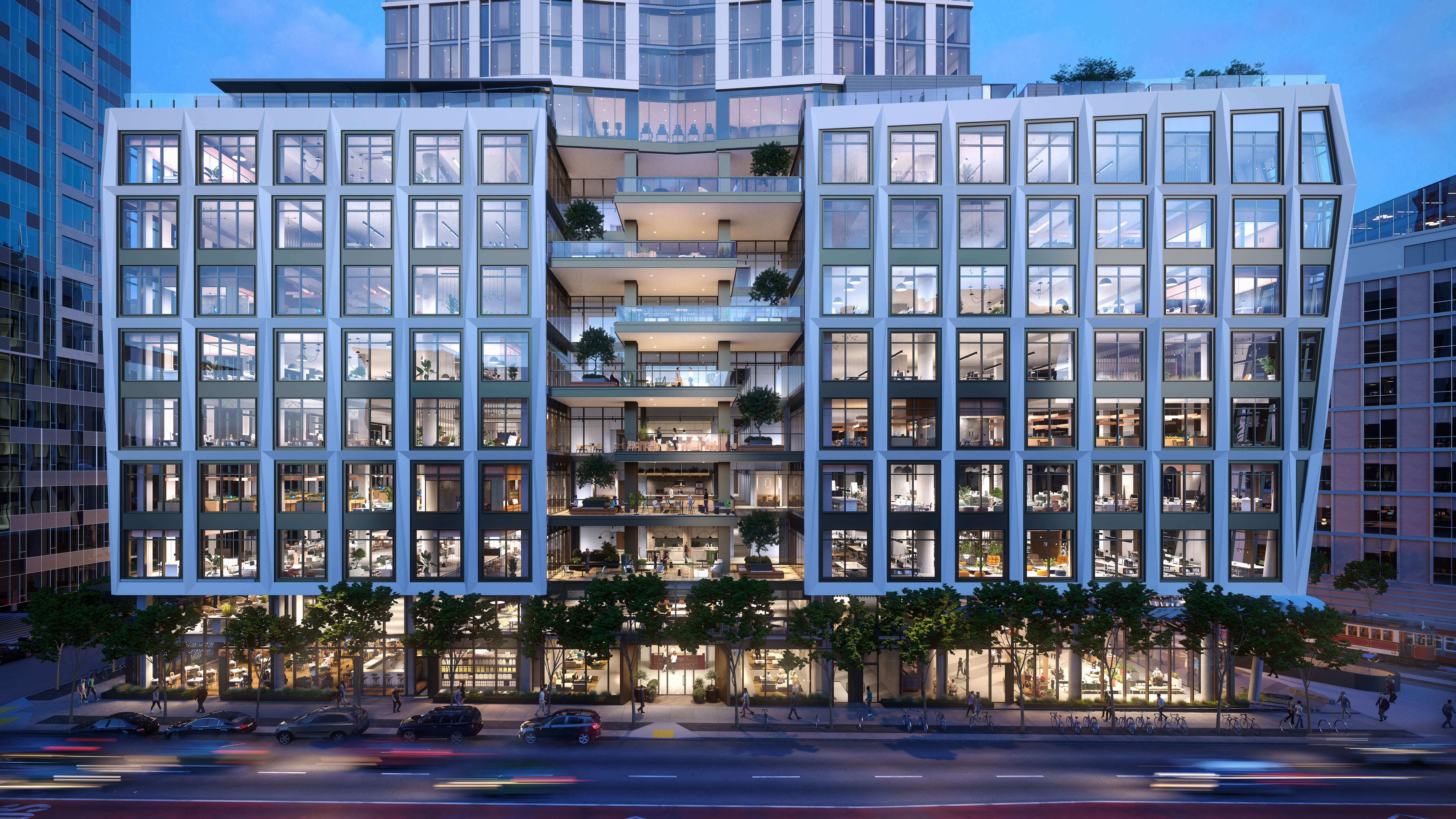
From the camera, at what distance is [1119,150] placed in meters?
35.4

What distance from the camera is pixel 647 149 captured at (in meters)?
42.3

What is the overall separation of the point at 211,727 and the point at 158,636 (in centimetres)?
674

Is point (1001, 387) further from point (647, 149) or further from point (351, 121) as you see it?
point (351, 121)

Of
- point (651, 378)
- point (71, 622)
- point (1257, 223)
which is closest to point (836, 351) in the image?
point (651, 378)

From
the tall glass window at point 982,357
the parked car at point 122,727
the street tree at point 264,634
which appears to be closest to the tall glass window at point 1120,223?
the tall glass window at point 982,357

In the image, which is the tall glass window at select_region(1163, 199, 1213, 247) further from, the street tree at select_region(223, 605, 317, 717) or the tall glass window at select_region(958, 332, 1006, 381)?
the street tree at select_region(223, 605, 317, 717)

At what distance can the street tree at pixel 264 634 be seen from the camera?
32438 millimetres

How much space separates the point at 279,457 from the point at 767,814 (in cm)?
3142

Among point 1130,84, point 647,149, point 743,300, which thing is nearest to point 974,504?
point 743,300

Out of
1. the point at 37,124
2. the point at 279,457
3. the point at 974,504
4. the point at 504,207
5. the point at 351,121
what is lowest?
the point at 974,504

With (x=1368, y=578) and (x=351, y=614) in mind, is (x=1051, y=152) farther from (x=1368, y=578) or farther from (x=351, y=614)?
(x=351, y=614)

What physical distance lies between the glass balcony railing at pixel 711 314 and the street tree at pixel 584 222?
5517mm

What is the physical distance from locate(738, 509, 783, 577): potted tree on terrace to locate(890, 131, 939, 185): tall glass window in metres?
20.1

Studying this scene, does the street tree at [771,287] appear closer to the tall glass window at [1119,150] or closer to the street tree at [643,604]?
the street tree at [643,604]
